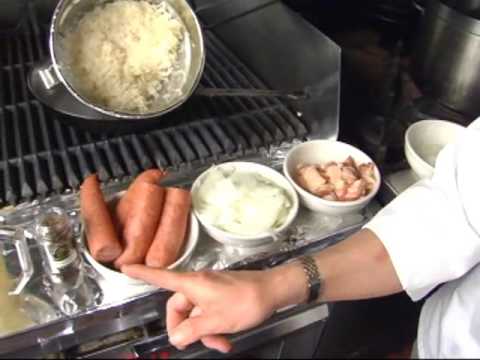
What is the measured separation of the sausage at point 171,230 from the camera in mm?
827

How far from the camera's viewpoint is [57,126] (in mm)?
1101

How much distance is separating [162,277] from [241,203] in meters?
0.26

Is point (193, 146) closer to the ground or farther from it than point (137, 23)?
closer to the ground

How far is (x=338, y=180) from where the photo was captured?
3.26 ft

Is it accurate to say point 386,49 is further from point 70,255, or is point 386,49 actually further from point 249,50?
point 70,255

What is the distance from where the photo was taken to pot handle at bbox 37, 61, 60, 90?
105 cm

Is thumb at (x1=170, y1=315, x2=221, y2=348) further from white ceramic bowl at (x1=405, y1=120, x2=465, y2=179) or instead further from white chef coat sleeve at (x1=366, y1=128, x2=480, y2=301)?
white ceramic bowl at (x1=405, y1=120, x2=465, y2=179)

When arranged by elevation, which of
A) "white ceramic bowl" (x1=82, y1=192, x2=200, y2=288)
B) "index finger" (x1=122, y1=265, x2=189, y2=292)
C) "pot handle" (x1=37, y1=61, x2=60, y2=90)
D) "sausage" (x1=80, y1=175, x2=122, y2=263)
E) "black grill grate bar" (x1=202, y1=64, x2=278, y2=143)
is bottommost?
"white ceramic bowl" (x1=82, y1=192, x2=200, y2=288)

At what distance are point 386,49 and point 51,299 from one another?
107 centimetres

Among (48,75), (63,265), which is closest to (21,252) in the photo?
(63,265)

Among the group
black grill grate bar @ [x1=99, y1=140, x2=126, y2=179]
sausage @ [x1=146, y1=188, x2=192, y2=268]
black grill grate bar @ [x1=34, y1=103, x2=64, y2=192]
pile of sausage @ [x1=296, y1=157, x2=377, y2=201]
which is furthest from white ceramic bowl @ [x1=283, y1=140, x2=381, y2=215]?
black grill grate bar @ [x1=34, y1=103, x2=64, y2=192]

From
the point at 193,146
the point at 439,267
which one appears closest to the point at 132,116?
the point at 193,146

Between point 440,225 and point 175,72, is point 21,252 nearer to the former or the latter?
point 175,72

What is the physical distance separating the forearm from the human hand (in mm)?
55
